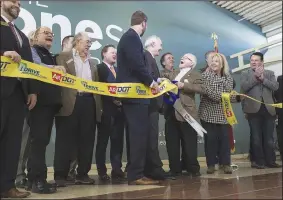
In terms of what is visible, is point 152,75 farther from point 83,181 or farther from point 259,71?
point 259,71

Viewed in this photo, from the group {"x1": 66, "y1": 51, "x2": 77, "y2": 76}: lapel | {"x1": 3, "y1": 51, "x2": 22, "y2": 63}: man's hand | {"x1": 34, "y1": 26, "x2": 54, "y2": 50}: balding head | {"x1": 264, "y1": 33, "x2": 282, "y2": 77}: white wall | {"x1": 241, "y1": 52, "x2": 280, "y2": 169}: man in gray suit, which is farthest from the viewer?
{"x1": 264, "y1": 33, "x2": 282, "y2": 77}: white wall

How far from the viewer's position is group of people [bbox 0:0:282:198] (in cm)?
222

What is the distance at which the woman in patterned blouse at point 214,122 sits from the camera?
350 cm

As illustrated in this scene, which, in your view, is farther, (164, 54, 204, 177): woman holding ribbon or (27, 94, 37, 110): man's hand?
(164, 54, 204, 177): woman holding ribbon

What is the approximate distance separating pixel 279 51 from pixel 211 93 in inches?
136

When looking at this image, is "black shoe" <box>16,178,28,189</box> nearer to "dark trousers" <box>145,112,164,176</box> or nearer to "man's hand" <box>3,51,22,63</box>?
"dark trousers" <box>145,112,164,176</box>

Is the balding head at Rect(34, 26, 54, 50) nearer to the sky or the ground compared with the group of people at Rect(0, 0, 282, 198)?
nearer to the sky

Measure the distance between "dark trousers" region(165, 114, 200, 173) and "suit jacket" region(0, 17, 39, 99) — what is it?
154 centimetres

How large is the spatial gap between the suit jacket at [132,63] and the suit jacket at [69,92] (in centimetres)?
34

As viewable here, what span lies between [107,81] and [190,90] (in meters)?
0.83

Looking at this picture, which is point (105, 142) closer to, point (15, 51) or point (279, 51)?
point (15, 51)

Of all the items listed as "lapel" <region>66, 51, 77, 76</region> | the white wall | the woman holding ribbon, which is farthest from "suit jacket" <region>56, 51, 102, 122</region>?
the white wall

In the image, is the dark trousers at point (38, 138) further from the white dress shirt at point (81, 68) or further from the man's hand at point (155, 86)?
the man's hand at point (155, 86)

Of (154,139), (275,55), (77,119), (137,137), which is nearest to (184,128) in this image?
(154,139)
